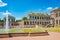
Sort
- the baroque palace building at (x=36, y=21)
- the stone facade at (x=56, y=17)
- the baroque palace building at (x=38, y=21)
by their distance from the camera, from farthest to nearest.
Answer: the stone facade at (x=56, y=17) < the baroque palace building at (x=36, y=21) < the baroque palace building at (x=38, y=21)

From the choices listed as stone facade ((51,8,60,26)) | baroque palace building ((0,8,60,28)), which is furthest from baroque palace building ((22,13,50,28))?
stone facade ((51,8,60,26))

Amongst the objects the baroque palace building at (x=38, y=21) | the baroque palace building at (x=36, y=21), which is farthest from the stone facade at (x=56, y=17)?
the baroque palace building at (x=36, y=21)

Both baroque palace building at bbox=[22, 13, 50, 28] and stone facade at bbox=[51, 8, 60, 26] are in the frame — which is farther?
stone facade at bbox=[51, 8, 60, 26]

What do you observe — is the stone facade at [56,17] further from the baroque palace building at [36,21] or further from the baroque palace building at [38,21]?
the baroque palace building at [36,21]

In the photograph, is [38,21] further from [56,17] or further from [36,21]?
[56,17]

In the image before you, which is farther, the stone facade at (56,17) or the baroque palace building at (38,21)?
the stone facade at (56,17)

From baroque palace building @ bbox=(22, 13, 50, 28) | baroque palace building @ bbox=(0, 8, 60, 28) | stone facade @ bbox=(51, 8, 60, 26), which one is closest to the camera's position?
baroque palace building @ bbox=(0, 8, 60, 28)

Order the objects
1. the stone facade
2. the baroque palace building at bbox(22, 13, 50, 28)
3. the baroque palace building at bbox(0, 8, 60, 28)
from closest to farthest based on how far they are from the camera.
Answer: the baroque palace building at bbox(0, 8, 60, 28)
the baroque palace building at bbox(22, 13, 50, 28)
the stone facade

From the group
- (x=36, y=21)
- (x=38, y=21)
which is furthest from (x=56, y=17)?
(x=36, y=21)

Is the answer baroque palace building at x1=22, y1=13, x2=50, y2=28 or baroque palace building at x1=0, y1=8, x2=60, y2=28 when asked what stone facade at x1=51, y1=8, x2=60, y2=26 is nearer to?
baroque palace building at x1=0, y1=8, x2=60, y2=28

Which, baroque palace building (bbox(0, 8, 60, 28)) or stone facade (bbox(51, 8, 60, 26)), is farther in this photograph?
stone facade (bbox(51, 8, 60, 26))

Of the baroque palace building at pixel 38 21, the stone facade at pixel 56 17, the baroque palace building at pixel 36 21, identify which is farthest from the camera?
the stone facade at pixel 56 17

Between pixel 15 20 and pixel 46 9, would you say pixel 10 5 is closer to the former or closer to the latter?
pixel 15 20

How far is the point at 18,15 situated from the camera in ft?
27.3
